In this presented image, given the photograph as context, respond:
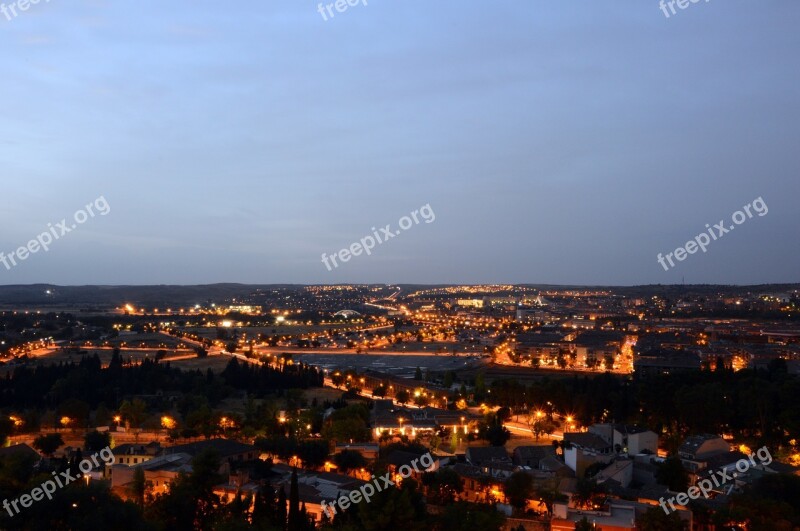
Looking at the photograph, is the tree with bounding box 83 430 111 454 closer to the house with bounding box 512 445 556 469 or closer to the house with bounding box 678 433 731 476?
the house with bounding box 512 445 556 469

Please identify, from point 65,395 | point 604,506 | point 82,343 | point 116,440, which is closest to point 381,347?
point 82,343

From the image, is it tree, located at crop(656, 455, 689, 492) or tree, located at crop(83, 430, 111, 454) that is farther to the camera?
tree, located at crop(83, 430, 111, 454)

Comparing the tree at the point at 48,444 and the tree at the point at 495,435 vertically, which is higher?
the tree at the point at 495,435

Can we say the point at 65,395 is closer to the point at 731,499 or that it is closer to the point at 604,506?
the point at 604,506

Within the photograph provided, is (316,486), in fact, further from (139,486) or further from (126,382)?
(126,382)

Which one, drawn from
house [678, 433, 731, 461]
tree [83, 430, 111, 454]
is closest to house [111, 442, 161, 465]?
tree [83, 430, 111, 454]

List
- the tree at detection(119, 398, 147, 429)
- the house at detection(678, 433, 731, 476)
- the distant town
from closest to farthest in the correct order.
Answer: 1. the distant town
2. the house at detection(678, 433, 731, 476)
3. the tree at detection(119, 398, 147, 429)

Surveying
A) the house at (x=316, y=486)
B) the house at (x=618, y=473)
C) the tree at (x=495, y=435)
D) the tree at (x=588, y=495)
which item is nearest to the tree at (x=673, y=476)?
the house at (x=618, y=473)

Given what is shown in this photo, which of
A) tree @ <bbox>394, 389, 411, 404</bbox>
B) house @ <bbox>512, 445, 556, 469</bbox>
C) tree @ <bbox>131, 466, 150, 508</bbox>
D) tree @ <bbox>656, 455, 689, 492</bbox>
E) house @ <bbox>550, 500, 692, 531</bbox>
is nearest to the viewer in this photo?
house @ <bbox>550, 500, 692, 531</bbox>

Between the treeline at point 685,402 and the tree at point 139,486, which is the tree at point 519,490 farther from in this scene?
the treeline at point 685,402
